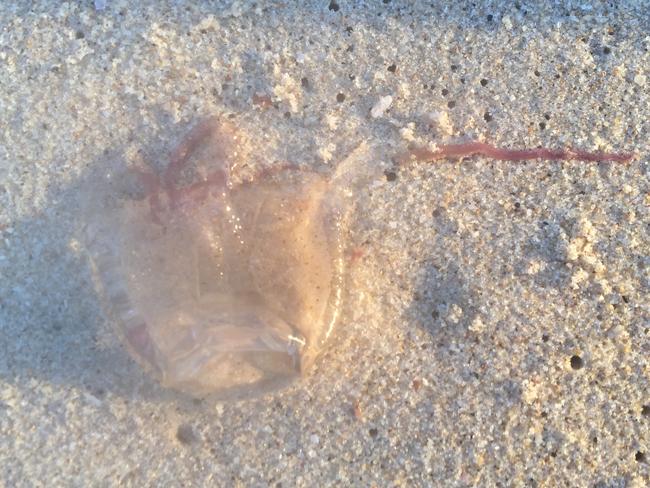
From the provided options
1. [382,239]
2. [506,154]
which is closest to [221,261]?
[382,239]

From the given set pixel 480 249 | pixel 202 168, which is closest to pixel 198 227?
pixel 202 168

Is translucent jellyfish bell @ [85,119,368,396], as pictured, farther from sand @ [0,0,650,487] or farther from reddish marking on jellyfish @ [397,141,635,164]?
reddish marking on jellyfish @ [397,141,635,164]

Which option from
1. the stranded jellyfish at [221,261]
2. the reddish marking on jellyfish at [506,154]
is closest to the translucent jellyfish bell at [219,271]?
the stranded jellyfish at [221,261]

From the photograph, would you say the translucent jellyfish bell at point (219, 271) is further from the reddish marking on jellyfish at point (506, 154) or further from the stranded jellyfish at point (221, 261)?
the reddish marking on jellyfish at point (506, 154)

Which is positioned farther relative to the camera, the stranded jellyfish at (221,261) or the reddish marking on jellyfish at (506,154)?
the reddish marking on jellyfish at (506,154)

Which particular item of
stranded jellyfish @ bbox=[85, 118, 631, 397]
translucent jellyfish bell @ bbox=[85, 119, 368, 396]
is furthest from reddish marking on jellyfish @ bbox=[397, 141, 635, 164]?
translucent jellyfish bell @ bbox=[85, 119, 368, 396]

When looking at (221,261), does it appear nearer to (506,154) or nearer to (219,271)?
(219,271)
